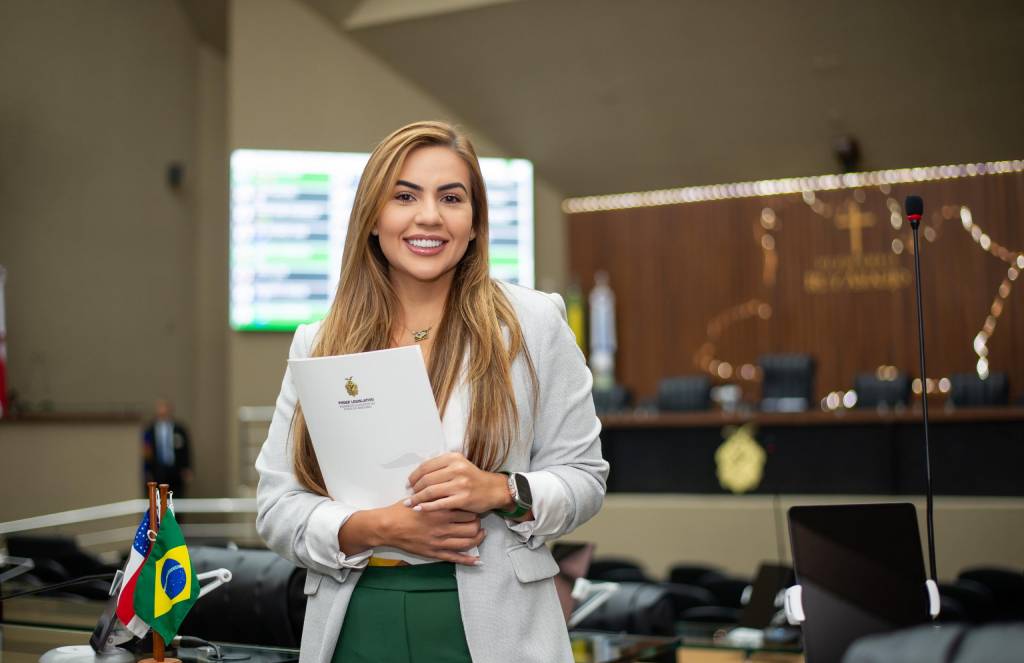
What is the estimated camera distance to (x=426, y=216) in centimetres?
158

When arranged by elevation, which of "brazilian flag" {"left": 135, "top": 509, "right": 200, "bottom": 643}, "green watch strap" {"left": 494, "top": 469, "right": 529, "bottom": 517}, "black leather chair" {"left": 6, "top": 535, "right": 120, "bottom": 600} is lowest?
"black leather chair" {"left": 6, "top": 535, "right": 120, "bottom": 600}

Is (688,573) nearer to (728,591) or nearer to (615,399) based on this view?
(728,591)

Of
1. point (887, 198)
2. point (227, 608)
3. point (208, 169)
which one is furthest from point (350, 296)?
point (208, 169)

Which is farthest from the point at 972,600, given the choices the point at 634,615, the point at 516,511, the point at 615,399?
the point at 615,399

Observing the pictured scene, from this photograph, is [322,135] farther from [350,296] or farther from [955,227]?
[350,296]

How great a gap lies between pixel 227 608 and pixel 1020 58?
8366 mm

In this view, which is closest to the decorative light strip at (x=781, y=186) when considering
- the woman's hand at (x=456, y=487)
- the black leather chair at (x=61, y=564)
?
the black leather chair at (x=61, y=564)

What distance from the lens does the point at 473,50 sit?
962 cm

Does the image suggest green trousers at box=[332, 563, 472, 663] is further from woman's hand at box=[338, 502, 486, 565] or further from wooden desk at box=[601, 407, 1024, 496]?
wooden desk at box=[601, 407, 1024, 496]

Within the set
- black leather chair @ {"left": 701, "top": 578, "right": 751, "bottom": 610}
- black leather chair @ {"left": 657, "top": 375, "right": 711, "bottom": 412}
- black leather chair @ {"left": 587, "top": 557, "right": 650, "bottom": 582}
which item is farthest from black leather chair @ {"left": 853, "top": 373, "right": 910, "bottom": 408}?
black leather chair @ {"left": 701, "top": 578, "right": 751, "bottom": 610}

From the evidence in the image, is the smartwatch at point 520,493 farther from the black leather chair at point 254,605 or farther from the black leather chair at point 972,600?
the black leather chair at point 972,600

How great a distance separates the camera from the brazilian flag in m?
1.81

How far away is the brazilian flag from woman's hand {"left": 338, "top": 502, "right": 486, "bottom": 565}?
509 millimetres

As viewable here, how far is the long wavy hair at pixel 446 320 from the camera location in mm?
1522
